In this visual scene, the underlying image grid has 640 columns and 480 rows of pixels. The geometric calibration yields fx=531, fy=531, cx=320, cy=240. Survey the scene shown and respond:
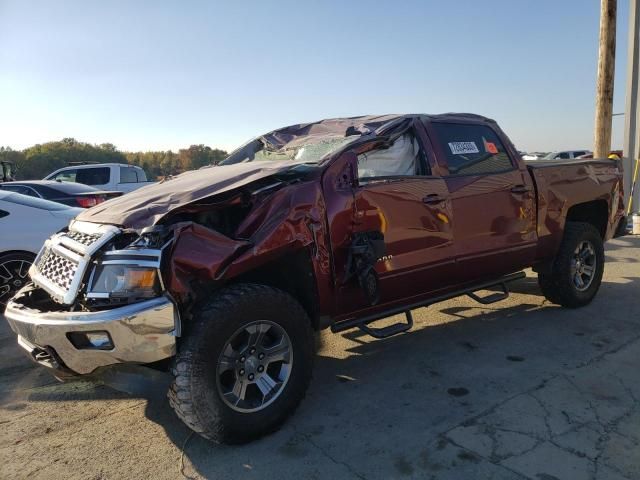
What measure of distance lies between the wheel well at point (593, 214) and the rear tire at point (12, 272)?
19.8 feet

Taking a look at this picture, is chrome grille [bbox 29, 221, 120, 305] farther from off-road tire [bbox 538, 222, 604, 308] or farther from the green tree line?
the green tree line

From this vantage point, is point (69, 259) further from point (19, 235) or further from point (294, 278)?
point (19, 235)

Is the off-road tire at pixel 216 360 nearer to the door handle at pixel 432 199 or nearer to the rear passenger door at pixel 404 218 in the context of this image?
the rear passenger door at pixel 404 218

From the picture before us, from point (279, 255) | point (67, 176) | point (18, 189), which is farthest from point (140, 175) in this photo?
point (279, 255)

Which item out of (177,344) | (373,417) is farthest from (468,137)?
(177,344)

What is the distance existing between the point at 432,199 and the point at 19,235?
463 centimetres

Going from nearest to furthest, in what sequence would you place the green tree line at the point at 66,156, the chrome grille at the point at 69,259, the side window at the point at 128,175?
the chrome grille at the point at 69,259
the side window at the point at 128,175
the green tree line at the point at 66,156

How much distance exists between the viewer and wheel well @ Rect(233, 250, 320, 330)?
3461 millimetres

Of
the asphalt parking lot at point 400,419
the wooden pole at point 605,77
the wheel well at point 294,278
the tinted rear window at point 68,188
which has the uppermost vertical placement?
the wooden pole at point 605,77

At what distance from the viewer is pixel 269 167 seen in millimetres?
3768

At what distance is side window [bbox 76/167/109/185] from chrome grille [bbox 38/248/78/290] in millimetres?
11829

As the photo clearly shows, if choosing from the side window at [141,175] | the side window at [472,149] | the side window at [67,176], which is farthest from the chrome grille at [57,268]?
the side window at [141,175]

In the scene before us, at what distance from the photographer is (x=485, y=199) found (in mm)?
4539

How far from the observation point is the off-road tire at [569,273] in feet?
17.6
